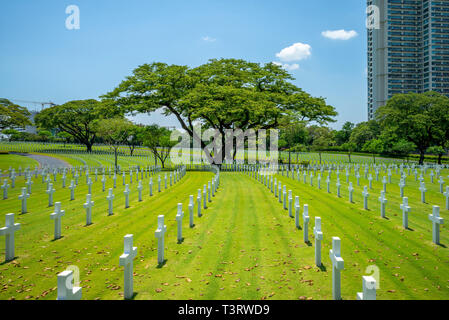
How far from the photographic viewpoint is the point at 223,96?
38.5 m

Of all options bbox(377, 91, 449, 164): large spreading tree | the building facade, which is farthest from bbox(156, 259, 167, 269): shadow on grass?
the building facade

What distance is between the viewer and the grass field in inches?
215

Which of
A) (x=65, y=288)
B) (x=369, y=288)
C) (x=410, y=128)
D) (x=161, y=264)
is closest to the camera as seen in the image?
(x=369, y=288)

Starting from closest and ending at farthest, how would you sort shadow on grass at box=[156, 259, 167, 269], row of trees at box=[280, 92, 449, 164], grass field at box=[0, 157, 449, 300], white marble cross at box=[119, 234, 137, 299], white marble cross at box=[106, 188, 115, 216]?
white marble cross at box=[119, 234, 137, 299], grass field at box=[0, 157, 449, 300], shadow on grass at box=[156, 259, 167, 269], white marble cross at box=[106, 188, 115, 216], row of trees at box=[280, 92, 449, 164]

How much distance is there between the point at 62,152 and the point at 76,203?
65.6 meters

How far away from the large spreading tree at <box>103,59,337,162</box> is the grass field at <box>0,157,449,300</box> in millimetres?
26182

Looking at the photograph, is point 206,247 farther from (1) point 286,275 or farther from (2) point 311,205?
(2) point 311,205

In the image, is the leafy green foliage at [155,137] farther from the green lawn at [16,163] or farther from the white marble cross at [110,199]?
the white marble cross at [110,199]

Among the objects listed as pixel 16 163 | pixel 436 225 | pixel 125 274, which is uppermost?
pixel 16 163

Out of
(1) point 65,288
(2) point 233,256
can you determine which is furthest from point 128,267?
(2) point 233,256

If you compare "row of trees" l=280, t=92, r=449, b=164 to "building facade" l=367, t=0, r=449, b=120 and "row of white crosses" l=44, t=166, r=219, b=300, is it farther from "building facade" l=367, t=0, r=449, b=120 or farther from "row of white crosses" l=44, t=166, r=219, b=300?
"building facade" l=367, t=0, r=449, b=120

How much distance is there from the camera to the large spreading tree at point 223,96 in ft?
124

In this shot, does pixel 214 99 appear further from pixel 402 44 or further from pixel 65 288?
pixel 402 44

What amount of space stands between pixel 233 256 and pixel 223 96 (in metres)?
33.3
